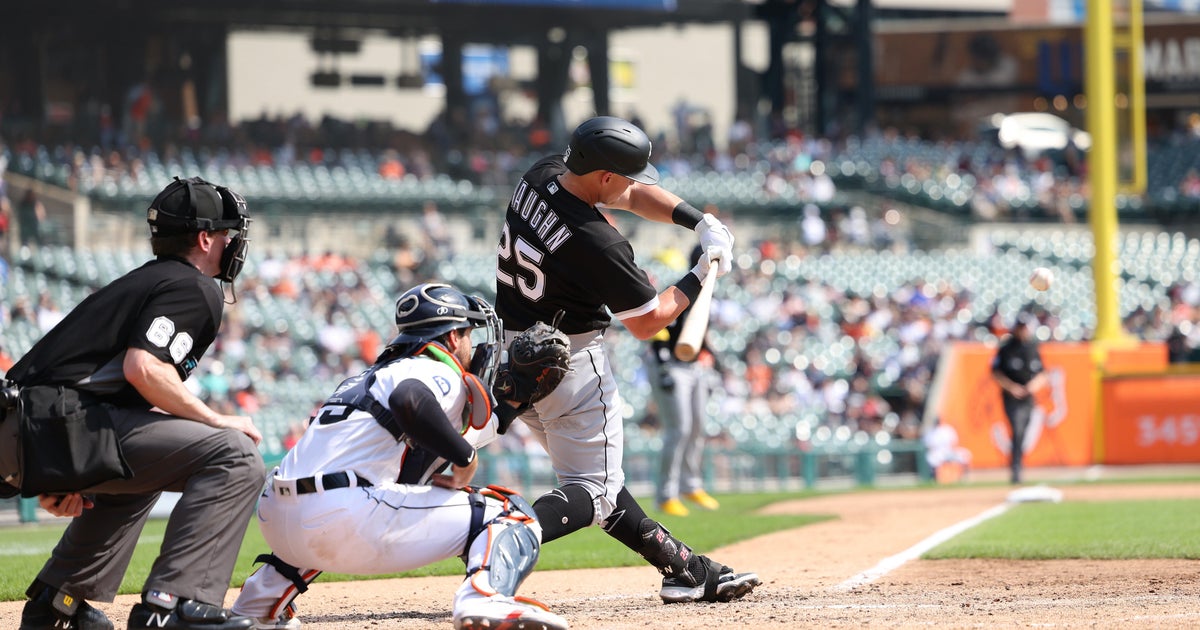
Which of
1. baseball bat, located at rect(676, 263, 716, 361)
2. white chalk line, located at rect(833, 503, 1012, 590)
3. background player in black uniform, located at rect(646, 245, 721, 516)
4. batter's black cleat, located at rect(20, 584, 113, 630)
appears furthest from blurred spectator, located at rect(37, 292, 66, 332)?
baseball bat, located at rect(676, 263, 716, 361)

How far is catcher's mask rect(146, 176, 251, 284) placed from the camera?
473 centimetres

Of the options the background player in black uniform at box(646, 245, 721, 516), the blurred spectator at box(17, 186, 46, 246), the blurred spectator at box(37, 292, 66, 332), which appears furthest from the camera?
the blurred spectator at box(17, 186, 46, 246)

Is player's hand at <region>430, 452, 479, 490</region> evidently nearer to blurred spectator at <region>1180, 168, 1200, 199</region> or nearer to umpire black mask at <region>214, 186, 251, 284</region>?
umpire black mask at <region>214, 186, 251, 284</region>

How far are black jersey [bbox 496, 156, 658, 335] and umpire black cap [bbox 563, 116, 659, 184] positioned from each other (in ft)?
0.43

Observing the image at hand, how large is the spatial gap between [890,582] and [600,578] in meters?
1.40

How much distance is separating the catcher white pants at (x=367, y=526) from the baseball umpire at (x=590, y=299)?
687mm

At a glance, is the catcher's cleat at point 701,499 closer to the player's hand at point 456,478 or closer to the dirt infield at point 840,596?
the dirt infield at point 840,596

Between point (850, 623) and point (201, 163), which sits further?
point (201, 163)

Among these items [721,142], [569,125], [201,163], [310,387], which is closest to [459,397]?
[310,387]

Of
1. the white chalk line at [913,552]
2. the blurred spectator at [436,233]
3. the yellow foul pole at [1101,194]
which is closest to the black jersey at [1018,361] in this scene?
the yellow foul pole at [1101,194]

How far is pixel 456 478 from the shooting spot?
4.67m

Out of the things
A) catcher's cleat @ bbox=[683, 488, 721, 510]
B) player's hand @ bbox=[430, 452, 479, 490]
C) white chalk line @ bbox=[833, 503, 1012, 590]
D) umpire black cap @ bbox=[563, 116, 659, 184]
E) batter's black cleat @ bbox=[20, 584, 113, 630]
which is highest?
umpire black cap @ bbox=[563, 116, 659, 184]

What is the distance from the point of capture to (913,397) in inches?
714

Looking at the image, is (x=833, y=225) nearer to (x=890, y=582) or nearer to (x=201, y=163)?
(x=201, y=163)
